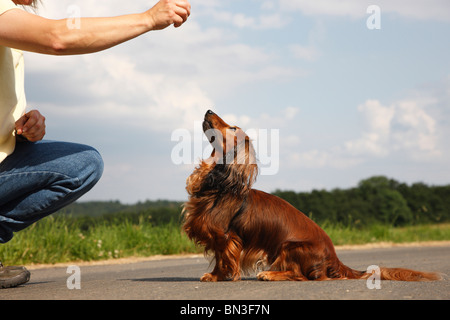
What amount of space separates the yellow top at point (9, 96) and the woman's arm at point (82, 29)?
56 cm

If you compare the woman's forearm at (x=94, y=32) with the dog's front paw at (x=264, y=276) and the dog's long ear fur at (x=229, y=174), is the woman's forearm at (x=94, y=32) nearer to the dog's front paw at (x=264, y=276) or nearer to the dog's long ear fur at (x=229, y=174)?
the dog's long ear fur at (x=229, y=174)

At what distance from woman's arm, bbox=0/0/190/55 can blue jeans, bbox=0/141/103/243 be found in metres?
1.08

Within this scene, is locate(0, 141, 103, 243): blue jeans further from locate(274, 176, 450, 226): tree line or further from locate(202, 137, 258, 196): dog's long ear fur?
locate(274, 176, 450, 226): tree line

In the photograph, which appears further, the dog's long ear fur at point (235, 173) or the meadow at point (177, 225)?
the meadow at point (177, 225)

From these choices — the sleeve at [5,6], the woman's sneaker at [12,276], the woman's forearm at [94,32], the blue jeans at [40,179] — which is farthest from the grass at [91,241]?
the woman's forearm at [94,32]

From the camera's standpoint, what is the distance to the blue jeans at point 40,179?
3.82 m

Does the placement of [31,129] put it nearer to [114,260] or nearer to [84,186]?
[84,186]

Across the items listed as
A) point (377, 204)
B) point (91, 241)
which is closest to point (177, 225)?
point (91, 241)

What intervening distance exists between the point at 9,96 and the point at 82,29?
101 centimetres

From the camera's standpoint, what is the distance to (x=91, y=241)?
351 inches

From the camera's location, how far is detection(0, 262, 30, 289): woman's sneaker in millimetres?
4285

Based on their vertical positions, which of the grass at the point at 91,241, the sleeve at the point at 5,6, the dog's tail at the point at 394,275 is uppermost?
the sleeve at the point at 5,6

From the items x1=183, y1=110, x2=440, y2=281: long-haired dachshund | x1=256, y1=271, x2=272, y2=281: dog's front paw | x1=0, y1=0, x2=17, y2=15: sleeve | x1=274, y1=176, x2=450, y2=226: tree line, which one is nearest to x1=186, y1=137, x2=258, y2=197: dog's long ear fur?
x1=183, y1=110, x2=440, y2=281: long-haired dachshund

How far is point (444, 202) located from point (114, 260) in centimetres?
1322
